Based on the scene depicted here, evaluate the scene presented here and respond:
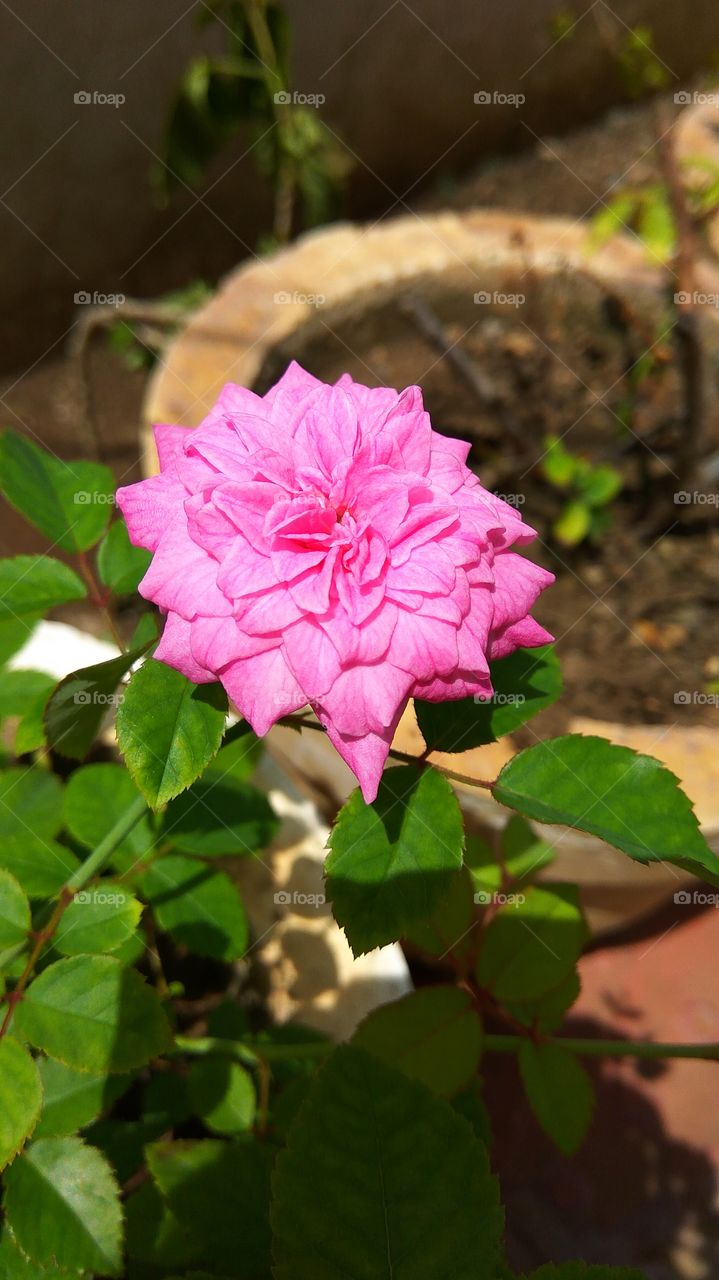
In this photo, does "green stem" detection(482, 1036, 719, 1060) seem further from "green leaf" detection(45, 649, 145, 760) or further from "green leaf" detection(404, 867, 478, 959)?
"green leaf" detection(45, 649, 145, 760)

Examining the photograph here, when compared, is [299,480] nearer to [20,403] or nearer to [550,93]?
[20,403]

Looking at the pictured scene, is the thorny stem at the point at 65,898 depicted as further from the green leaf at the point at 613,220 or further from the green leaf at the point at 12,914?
the green leaf at the point at 613,220

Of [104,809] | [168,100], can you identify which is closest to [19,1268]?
[104,809]

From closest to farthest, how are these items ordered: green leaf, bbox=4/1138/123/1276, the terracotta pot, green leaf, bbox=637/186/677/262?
1. green leaf, bbox=4/1138/123/1276
2. the terracotta pot
3. green leaf, bbox=637/186/677/262

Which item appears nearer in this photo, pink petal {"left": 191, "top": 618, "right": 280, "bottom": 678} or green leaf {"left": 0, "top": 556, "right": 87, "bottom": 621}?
pink petal {"left": 191, "top": 618, "right": 280, "bottom": 678}

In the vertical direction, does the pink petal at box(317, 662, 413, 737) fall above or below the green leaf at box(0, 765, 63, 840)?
above

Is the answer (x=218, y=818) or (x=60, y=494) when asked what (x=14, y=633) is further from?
(x=218, y=818)

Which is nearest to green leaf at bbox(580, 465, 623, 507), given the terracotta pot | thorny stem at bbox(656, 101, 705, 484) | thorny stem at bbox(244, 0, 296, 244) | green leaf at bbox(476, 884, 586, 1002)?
thorny stem at bbox(656, 101, 705, 484)

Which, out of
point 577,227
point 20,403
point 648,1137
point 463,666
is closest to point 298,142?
point 577,227
